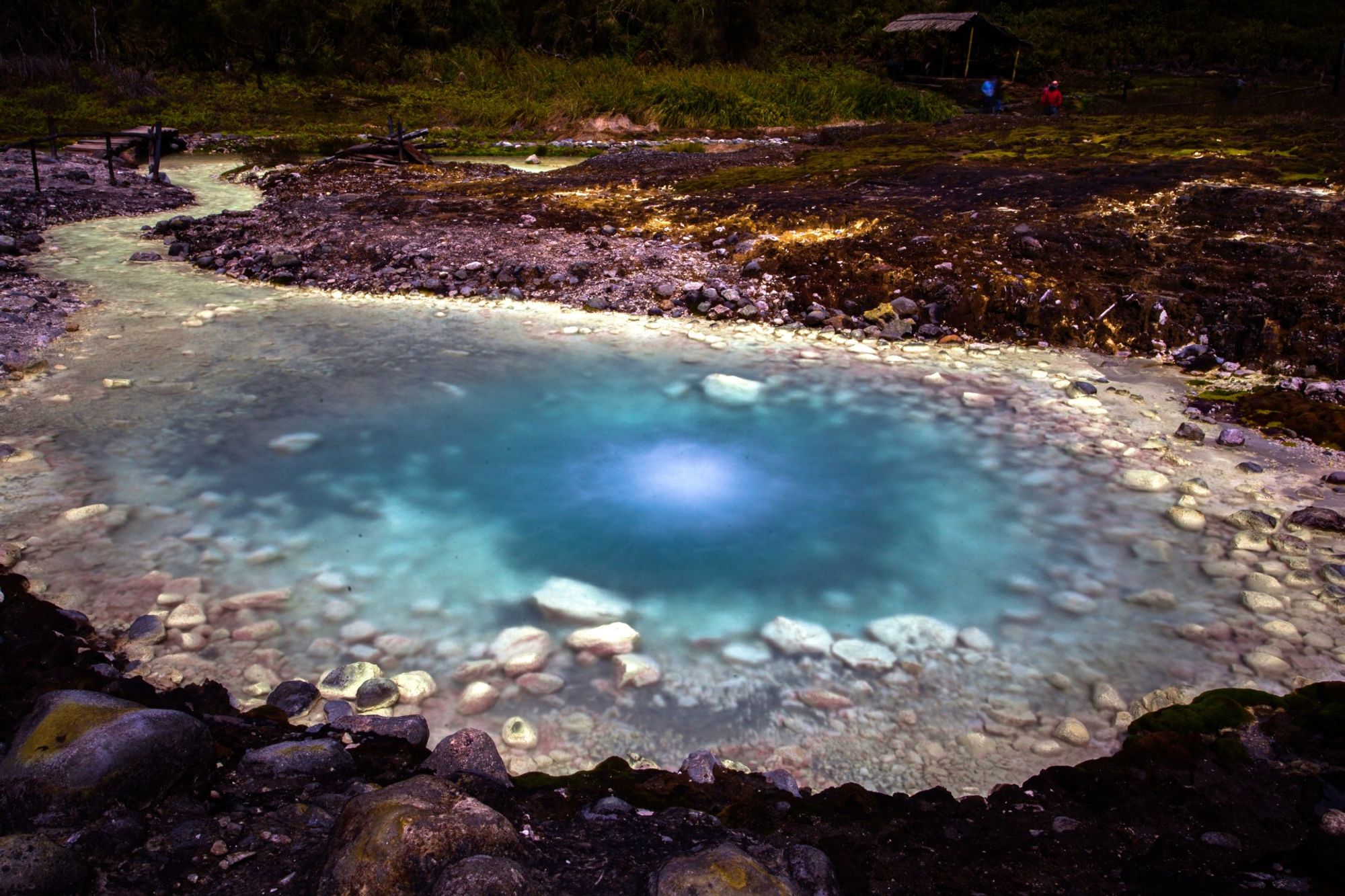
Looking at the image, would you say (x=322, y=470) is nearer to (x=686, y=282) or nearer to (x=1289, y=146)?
(x=686, y=282)

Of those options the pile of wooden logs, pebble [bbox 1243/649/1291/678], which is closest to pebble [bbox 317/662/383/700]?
pebble [bbox 1243/649/1291/678]

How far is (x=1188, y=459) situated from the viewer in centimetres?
497

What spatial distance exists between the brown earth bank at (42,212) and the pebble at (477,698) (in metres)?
4.86

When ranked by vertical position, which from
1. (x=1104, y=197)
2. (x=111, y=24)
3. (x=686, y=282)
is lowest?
(x=686, y=282)

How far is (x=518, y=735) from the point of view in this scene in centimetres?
297

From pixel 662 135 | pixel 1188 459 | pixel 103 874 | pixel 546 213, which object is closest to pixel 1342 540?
pixel 1188 459

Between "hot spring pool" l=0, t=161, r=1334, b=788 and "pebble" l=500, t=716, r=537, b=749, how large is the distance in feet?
0.15

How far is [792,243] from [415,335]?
3771mm

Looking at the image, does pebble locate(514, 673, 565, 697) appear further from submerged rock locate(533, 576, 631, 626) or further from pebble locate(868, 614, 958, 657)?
pebble locate(868, 614, 958, 657)

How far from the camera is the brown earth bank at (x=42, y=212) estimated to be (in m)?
6.61

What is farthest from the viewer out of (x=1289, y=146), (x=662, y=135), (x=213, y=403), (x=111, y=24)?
(x=111, y=24)

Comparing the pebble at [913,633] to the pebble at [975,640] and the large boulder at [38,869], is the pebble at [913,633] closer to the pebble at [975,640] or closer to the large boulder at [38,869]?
the pebble at [975,640]

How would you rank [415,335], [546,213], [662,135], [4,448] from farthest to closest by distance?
[662,135], [546,213], [415,335], [4,448]

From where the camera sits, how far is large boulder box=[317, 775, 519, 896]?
1.98m
